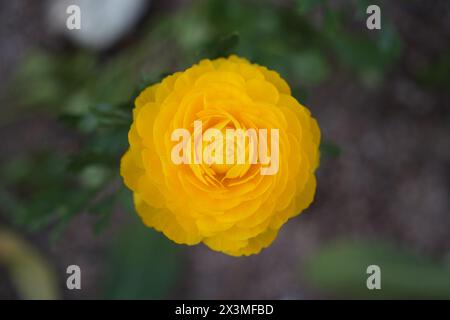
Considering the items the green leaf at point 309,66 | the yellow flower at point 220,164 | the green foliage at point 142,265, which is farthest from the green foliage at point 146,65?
the yellow flower at point 220,164

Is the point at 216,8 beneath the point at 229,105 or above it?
above

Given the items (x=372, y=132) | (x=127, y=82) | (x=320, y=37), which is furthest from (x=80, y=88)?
(x=372, y=132)

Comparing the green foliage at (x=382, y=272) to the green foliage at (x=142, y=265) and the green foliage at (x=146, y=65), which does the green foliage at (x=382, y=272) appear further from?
the green foliage at (x=146, y=65)

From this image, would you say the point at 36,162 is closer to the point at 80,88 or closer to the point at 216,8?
the point at 80,88

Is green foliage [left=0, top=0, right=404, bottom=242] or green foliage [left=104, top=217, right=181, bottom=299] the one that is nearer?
green foliage [left=0, top=0, right=404, bottom=242]

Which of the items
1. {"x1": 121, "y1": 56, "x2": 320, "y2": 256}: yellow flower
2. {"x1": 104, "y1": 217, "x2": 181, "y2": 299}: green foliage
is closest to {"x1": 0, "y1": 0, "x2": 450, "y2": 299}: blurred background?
{"x1": 104, "y1": 217, "x2": 181, "y2": 299}: green foliage

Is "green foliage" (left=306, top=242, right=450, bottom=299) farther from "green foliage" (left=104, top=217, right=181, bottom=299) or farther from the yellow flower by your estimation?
the yellow flower
